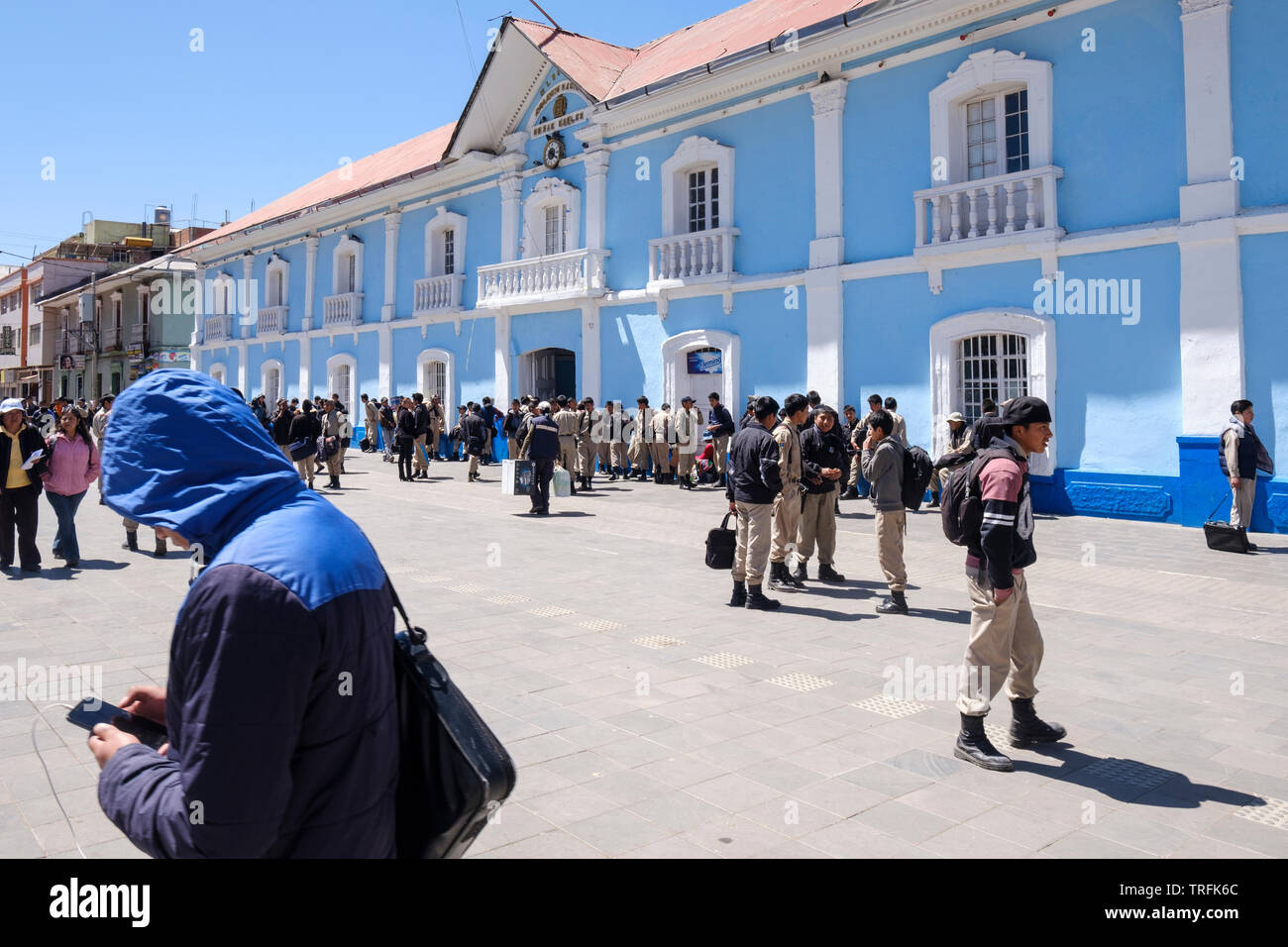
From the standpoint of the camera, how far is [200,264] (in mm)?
36875

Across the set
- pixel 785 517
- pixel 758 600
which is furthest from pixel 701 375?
pixel 758 600

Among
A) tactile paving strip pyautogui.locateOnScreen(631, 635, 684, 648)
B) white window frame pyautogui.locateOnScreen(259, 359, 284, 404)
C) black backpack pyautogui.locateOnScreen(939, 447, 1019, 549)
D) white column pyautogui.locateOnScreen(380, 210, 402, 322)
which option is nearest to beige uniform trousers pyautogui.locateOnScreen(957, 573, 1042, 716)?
black backpack pyautogui.locateOnScreen(939, 447, 1019, 549)

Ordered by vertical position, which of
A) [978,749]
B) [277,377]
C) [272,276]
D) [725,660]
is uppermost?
[272,276]

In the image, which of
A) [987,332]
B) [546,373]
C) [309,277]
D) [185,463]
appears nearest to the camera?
[185,463]

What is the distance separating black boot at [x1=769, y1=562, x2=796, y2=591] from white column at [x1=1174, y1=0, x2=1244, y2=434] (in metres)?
6.89

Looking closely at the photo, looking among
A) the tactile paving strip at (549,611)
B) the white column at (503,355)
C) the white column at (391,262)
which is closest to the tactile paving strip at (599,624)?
the tactile paving strip at (549,611)

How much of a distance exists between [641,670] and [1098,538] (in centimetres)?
786

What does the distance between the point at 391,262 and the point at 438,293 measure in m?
2.70

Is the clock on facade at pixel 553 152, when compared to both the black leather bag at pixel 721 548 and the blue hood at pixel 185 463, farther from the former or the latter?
the blue hood at pixel 185 463

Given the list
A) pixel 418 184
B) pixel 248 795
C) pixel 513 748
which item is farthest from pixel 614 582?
pixel 418 184

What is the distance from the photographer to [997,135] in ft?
48.4

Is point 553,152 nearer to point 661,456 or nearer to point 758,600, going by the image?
point 661,456
